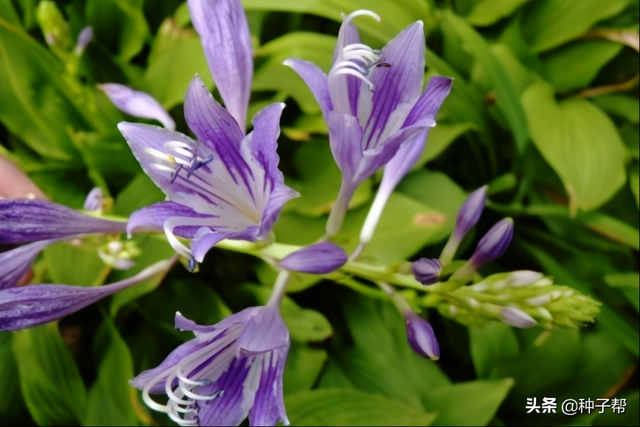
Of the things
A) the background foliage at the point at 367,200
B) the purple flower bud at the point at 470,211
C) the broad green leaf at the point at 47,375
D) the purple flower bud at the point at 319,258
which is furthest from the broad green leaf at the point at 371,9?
the broad green leaf at the point at 47,375

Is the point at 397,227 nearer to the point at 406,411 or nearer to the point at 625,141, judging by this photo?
the point at 406,411

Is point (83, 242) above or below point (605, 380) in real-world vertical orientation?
above

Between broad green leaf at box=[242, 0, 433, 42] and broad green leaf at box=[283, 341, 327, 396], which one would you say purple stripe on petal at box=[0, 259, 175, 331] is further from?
broad green leaf at box=[242, 0, 433, 42]

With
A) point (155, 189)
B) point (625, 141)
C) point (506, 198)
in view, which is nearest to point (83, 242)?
point (155, 189)

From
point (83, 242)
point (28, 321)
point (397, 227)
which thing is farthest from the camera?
point (397, 227)

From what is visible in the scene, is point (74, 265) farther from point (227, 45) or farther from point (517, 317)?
point (517, 317)

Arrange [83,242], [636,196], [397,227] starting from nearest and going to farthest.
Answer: [83,242] < [397,227] < [636,196]
